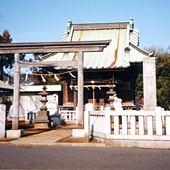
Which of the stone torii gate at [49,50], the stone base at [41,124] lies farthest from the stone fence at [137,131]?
the stone base at [41,124]

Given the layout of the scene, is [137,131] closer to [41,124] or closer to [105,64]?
[41,124]

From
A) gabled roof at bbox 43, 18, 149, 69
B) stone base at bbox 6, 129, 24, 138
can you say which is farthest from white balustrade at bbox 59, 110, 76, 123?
stone base at bbox 6, 129, 24, 138

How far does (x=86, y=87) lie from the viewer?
2230cm

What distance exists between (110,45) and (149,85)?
33.4ft

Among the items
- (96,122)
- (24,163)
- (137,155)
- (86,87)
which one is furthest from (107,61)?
(24,163)

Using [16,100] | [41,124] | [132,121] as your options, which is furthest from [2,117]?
[132,121]

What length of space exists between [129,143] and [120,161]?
8.37 feet

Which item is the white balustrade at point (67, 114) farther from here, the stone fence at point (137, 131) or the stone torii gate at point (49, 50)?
the stone fence at point (137, 131)

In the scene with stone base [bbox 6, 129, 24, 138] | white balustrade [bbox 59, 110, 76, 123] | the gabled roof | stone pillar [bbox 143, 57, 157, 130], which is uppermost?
the gabled roof

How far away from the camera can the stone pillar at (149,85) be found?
13.9m

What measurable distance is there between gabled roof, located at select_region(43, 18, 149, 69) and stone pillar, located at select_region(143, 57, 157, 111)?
5171mm

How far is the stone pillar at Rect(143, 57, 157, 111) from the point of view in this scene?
13.9 meters

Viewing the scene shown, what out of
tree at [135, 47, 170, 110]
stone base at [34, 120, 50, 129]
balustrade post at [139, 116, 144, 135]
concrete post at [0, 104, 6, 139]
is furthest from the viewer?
tree at [135, 47, 170, 110]

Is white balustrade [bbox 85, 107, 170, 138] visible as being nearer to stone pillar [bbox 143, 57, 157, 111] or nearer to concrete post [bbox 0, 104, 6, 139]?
concrete post [bbox 0, 104, 6, 139]
